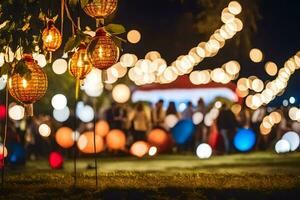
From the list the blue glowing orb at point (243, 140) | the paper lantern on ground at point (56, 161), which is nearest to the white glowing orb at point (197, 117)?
the blue glowing orb at point (243, 140)

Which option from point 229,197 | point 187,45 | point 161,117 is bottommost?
point 229,197

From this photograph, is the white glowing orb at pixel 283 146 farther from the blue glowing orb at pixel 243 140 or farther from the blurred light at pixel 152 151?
the blurred light at pixel 152 151

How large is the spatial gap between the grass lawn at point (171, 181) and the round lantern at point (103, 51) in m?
2.01

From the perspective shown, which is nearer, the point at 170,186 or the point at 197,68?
the point at 170,186

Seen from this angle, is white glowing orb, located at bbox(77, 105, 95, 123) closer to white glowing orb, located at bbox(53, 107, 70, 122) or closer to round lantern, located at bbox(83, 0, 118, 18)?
white glowing orb, located at bbox(53, 107, 70, 122)

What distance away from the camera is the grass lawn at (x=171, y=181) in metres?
9.48

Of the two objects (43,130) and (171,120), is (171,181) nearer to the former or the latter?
(171,120)

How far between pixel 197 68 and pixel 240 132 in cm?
1011

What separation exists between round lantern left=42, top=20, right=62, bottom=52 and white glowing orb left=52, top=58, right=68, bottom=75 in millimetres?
8063

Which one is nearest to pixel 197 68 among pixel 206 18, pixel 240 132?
pixel 206 18

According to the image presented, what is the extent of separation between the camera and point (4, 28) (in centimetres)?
779

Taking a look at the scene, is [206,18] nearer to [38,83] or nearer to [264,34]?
[264,34]

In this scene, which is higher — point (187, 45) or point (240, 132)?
point (187, 45)

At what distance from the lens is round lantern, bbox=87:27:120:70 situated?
884 cm
